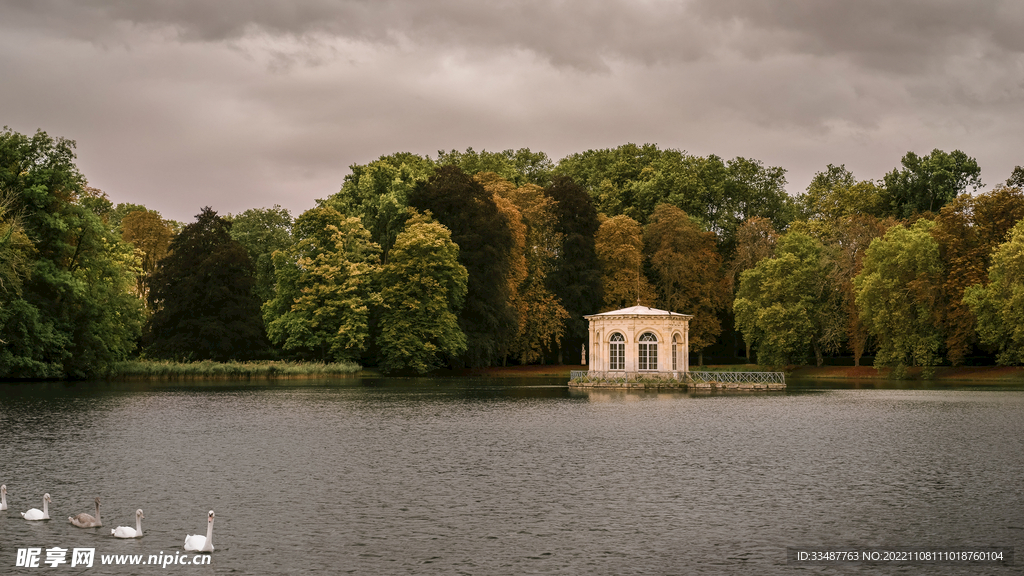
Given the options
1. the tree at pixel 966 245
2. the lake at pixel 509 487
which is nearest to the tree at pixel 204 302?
the lake at pixel 509 487

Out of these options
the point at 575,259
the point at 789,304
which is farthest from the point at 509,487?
the point at 575,259

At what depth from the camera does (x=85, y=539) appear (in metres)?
13.1

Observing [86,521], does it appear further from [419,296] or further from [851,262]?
[851,262]

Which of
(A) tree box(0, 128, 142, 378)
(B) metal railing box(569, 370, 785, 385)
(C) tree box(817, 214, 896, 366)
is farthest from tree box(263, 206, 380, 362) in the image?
(C) tree box(817, 214, 896, 366)

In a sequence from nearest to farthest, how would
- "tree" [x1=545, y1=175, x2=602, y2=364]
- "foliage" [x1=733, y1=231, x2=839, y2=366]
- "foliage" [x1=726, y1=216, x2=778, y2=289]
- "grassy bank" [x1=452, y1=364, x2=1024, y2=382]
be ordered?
"grassy bank" [x1=452, y1=364, x2=1024, y2=382]
"foliage" [x1=733, y1=231, x2=839, y2=366]
"tree" [x1=545, y1=175, x2=602, y2=364]
"foliage" [x1=726, y1=216, x2=778, y2=289]

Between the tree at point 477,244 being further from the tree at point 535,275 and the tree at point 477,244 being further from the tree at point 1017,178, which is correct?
the tree at point 1017,178

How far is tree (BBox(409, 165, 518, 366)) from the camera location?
72.8 metres

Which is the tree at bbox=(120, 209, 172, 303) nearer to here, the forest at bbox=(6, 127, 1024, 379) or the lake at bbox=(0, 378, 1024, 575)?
the forest at bbox=(6, 127, 1024, 379)

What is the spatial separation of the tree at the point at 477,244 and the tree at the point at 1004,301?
33.2 m

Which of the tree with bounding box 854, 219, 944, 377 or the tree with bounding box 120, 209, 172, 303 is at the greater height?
the tree with bounding box 120, 209, 172, 303

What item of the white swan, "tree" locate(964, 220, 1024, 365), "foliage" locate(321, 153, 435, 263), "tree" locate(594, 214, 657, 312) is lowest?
the white swan

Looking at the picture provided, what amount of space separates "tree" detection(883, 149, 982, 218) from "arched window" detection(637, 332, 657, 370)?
38.8 meters

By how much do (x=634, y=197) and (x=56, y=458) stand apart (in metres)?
75.4

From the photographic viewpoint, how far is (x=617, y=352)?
5916 centimetres
